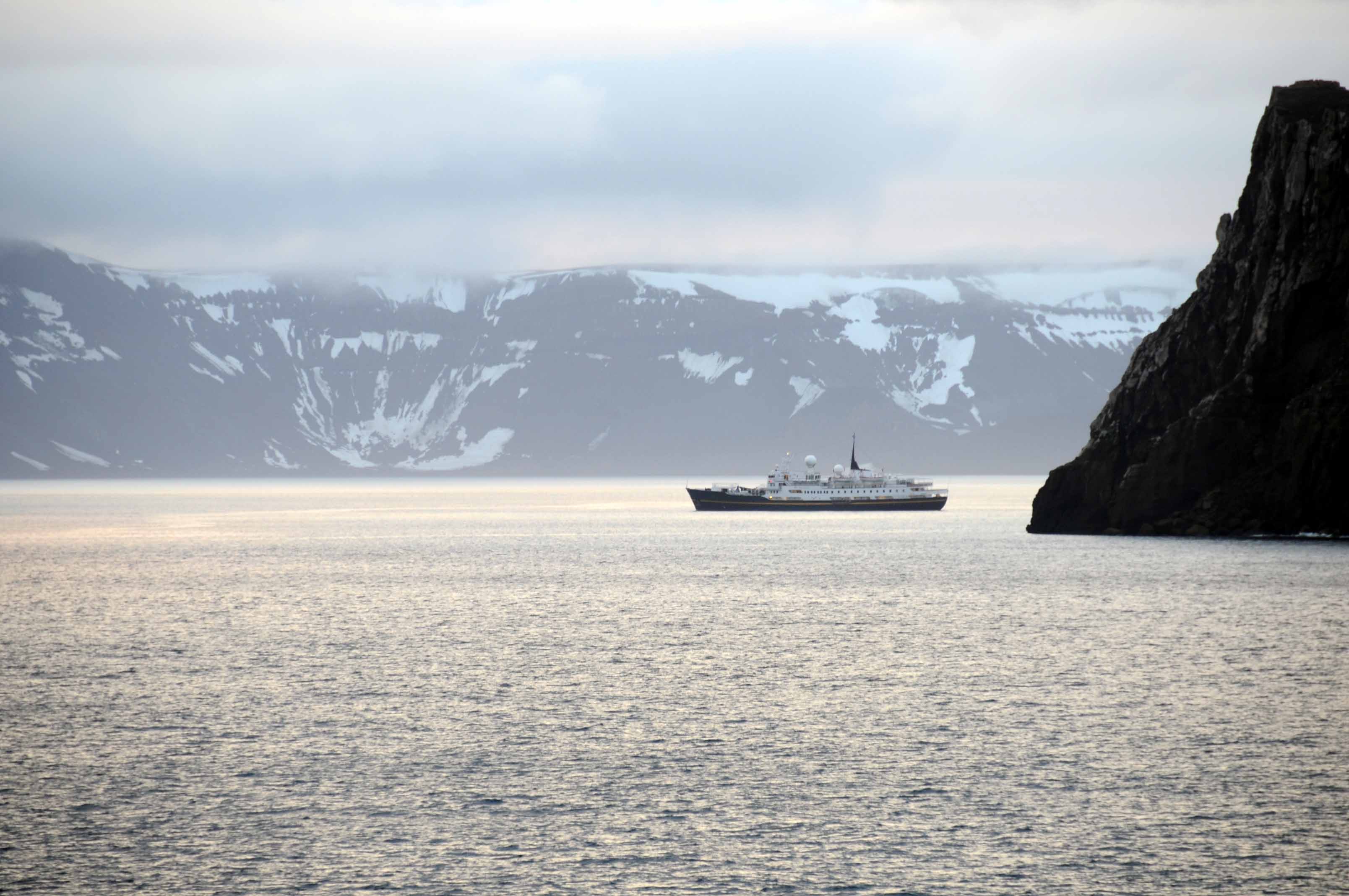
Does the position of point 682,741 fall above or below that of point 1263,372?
below

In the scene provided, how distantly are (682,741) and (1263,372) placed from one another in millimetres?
92399

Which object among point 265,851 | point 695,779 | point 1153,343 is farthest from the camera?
point 1153,343

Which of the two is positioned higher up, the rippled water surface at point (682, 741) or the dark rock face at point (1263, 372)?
the dark rock face at point (1263, 372)

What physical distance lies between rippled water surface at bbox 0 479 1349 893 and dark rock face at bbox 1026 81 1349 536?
106 ft

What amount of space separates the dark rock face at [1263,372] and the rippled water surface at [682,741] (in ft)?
106

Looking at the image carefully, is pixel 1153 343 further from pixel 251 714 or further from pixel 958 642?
pixel 251 714

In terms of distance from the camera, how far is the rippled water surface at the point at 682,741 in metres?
28.6

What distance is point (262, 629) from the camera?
69.1 meters

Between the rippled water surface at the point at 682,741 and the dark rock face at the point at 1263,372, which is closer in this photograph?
the rippled water surface at the point at 682,741

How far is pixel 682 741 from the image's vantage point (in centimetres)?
4009

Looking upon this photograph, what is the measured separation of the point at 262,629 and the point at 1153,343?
296 ft

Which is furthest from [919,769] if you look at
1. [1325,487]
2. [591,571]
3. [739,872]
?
[1325,487]

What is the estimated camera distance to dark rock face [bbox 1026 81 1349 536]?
116 meters

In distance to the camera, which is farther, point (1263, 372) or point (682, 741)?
point (1263, 372)
